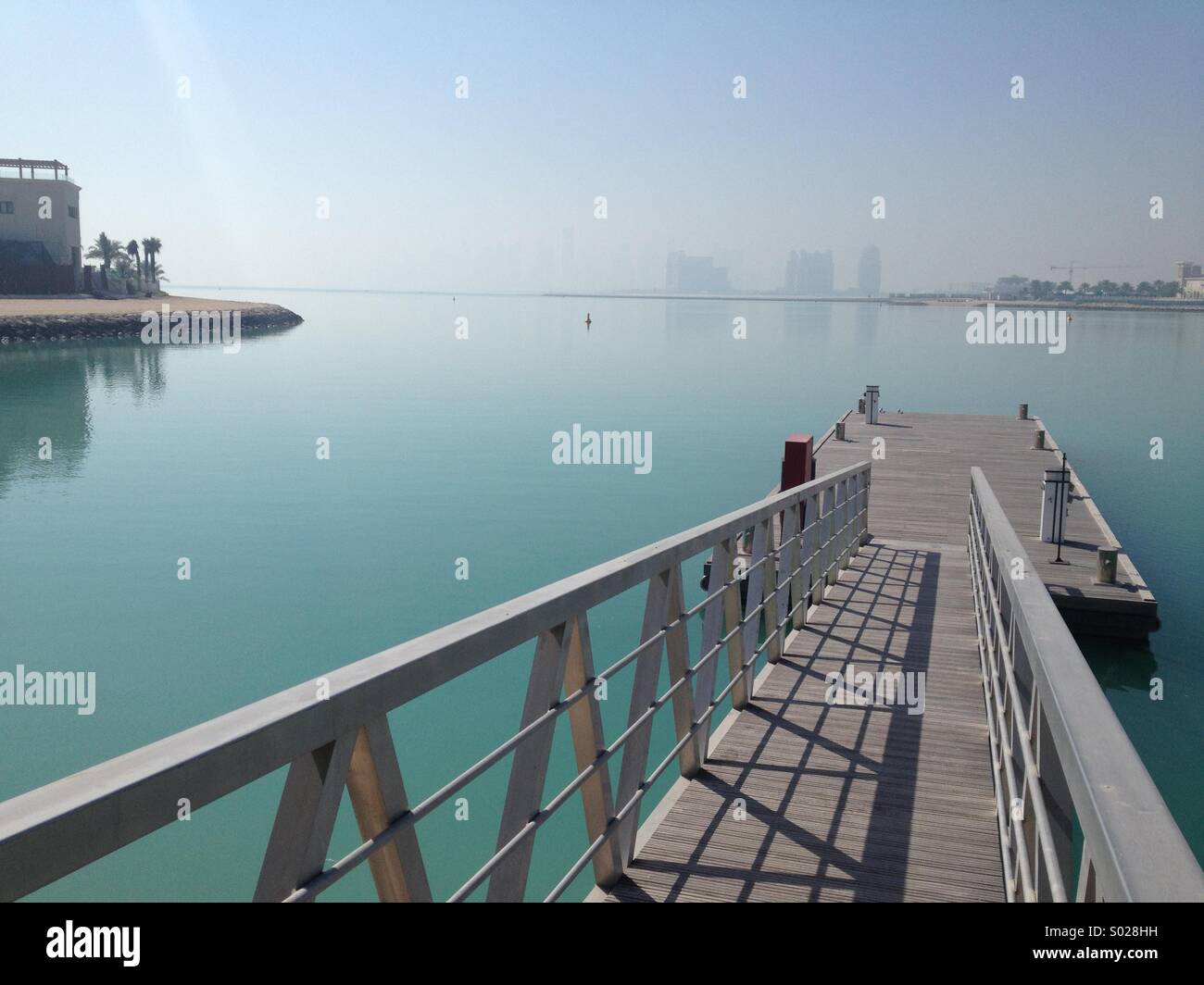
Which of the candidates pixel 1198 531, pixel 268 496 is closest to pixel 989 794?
pixel 1198 531

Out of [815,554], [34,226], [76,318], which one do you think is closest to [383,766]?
[815,554]

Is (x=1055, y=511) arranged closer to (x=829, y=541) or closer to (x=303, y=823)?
(x=829, y=541)

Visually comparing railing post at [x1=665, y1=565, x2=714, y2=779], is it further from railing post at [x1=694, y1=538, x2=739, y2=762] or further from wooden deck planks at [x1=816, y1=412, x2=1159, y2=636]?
wooden deck planks at [x1=816, y1=412, x2=1159, y2=636]

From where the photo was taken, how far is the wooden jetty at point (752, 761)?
140 cm

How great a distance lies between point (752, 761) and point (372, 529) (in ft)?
52.2

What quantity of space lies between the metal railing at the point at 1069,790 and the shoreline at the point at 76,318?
213ft

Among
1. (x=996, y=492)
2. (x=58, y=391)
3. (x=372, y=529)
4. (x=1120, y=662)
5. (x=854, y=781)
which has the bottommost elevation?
(x=1120, y=662)

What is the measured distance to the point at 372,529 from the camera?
19922 millimetres

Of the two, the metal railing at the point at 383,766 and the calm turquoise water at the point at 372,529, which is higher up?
the metal railing at the point at 383,766

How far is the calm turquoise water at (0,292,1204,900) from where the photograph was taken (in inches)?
388

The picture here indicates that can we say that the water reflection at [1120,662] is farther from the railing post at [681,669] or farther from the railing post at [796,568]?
the railing post at [681,669]

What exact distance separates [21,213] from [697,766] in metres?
86.5

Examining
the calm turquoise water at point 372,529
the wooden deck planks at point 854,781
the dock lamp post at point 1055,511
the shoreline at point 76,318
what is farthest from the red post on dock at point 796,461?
the shoreline at point 76,318

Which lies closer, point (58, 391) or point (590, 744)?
point (590, 744)
